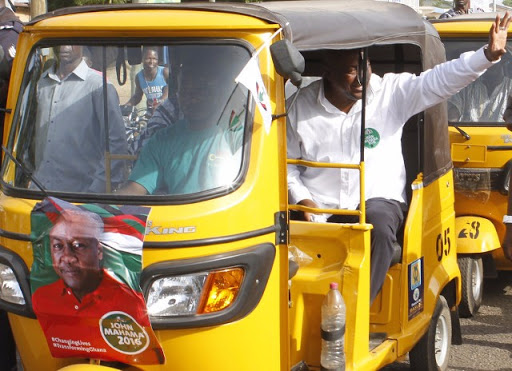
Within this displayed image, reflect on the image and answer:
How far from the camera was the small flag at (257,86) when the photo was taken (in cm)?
377

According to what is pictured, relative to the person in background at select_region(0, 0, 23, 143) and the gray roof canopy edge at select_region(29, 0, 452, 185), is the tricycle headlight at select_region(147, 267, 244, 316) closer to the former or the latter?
the gray roof canopy edge at select_region(29, 0, 452, 185)

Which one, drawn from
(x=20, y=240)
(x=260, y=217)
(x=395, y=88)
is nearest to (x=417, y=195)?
(x=395, y=88)

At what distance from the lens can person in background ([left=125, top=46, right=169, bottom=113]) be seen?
13.1ft

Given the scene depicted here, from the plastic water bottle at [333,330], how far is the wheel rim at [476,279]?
123 inches

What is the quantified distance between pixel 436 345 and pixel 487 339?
1.13 m

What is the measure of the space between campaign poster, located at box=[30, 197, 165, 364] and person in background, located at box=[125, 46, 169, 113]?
0.54 m

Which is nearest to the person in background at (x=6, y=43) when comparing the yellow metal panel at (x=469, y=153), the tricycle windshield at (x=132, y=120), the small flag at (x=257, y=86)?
the tricycle windshield at (x=132, y=120)

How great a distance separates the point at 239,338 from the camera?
3830 millimetres

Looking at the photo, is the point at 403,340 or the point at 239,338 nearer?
the point at 239,338

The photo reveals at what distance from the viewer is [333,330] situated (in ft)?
13.6

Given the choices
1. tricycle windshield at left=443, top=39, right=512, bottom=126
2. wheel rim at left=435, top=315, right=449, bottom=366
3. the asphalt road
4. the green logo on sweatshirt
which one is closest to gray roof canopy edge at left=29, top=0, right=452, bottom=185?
the green logo on sweatshirt

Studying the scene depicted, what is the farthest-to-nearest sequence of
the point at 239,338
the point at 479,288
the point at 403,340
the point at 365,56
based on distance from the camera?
the point at 479,288, the point at 403,340, the point at 365,56, the point at 239,338

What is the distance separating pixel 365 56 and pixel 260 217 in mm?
1153

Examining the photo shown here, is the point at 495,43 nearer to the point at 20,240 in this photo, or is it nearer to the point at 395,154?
the point at 395,154
